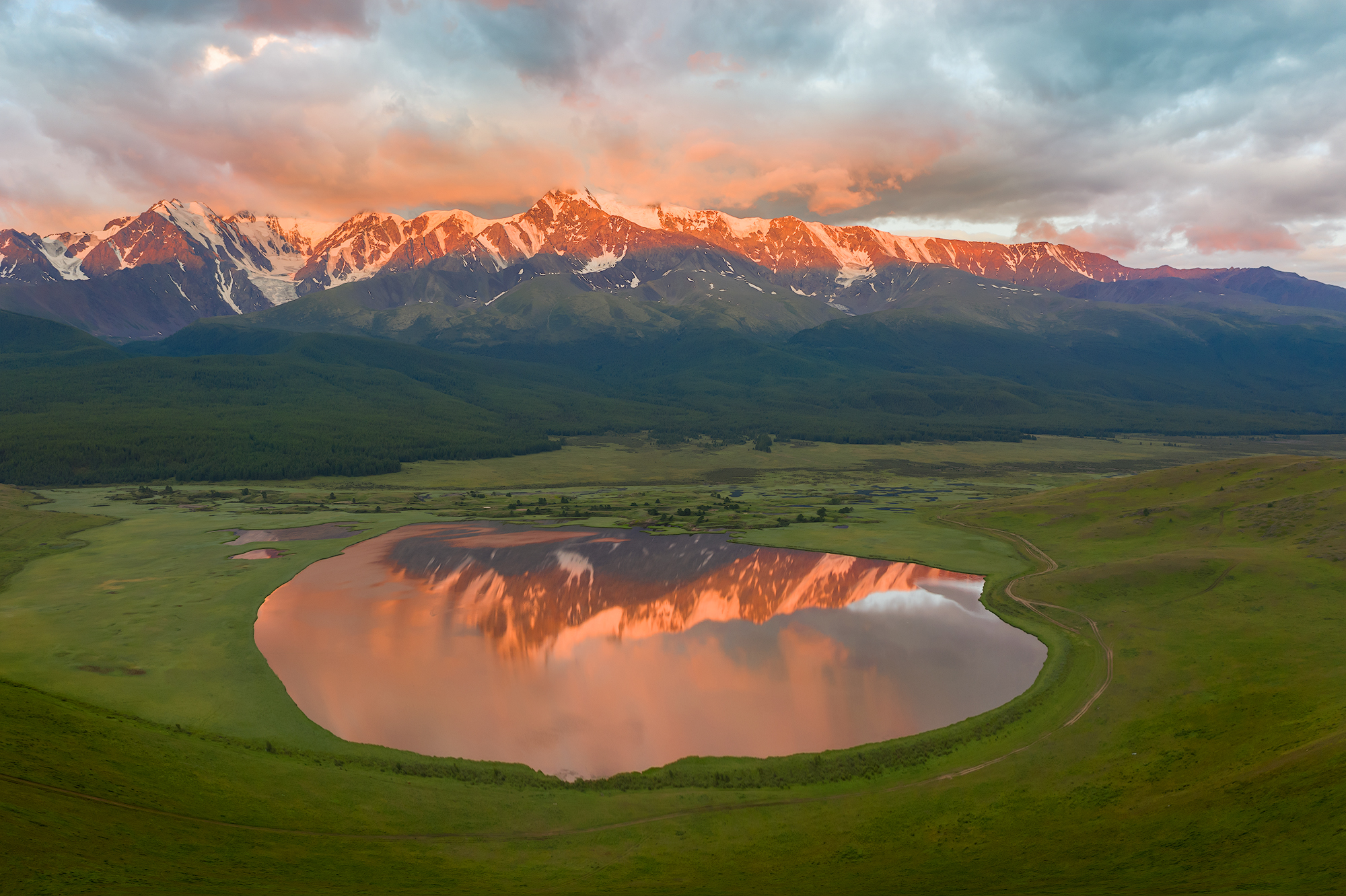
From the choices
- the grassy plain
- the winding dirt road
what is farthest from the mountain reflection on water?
the winding dirt road

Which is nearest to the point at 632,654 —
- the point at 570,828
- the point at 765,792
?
the point at 765,792

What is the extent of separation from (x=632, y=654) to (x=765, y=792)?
3157 centimetres

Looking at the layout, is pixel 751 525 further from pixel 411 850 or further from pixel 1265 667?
pixel 411 850

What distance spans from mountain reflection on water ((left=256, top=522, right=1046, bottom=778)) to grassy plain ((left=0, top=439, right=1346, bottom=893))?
4.44 meters

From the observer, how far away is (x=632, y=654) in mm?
82562

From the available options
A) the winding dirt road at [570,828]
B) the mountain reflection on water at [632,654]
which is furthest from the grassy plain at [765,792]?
the mountain reflection on water at [632,654]

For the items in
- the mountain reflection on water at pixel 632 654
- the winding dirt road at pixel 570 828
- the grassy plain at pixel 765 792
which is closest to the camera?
the grassy plain at pixel 765 792

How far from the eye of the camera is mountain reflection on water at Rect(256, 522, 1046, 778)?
62656mm

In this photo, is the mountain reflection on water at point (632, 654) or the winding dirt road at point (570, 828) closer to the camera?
the winding dirt road at point (570, 828)

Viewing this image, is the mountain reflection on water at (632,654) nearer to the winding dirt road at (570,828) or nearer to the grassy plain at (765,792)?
the grassy plain at (765,792)

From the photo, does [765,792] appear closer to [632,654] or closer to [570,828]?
[570,828]

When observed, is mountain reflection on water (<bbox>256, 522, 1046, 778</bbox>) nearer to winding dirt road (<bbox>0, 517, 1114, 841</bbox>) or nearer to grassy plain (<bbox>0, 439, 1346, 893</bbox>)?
grassy plain (<bbox>0, 439, 1346, 893</bbox>)

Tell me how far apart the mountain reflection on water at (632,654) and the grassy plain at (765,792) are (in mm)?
4442

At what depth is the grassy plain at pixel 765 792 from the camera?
1479 inches
